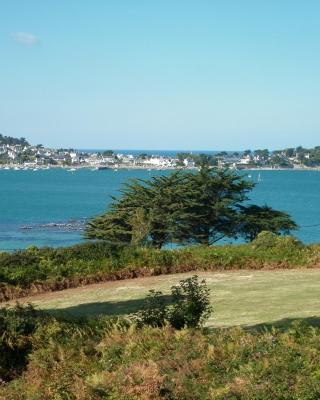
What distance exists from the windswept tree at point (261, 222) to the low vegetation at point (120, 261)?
674 inches

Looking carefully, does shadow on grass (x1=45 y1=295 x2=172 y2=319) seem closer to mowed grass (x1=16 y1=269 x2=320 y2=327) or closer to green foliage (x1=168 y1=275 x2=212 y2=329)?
mowed grass (x1=16 y1=269 x2=320 y2=327)

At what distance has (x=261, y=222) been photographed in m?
40.2

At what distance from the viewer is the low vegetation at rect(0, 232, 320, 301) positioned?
1984 centimetres

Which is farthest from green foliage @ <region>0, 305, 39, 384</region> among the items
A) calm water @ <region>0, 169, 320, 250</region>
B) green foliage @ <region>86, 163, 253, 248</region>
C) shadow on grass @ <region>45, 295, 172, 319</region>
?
calm water @ <region>0, 169, 320, 250</region>

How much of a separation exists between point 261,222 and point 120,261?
20.4m

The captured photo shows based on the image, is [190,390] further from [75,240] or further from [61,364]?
[75,240]

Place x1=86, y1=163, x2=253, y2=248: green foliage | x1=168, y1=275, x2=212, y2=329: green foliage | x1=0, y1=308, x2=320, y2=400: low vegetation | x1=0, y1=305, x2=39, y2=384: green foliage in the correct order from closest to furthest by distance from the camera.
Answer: x1=0, y1=308, x2=320, y2=400: low vegetation → x1=0, y1=305, x2=39, y2=384: green foliage → x1=168, y1=275, x2=212, y2=329: green foliage → x1=86, y1=163, x2=253, y2=248: green foliage

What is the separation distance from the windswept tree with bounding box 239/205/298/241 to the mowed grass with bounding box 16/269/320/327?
62.4ft

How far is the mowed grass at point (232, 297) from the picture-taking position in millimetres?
14602

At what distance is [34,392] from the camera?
9.02 meters

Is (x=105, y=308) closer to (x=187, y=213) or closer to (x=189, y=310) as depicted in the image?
(x=189, y=310)

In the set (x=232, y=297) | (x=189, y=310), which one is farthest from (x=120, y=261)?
(x=189, y=310)

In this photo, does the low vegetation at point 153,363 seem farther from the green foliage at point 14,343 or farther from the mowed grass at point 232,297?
the mowed grass at point 232,297

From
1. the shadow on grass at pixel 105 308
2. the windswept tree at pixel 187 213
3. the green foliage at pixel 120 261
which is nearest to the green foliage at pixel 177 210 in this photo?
the windswept tree at pixel 187 213
